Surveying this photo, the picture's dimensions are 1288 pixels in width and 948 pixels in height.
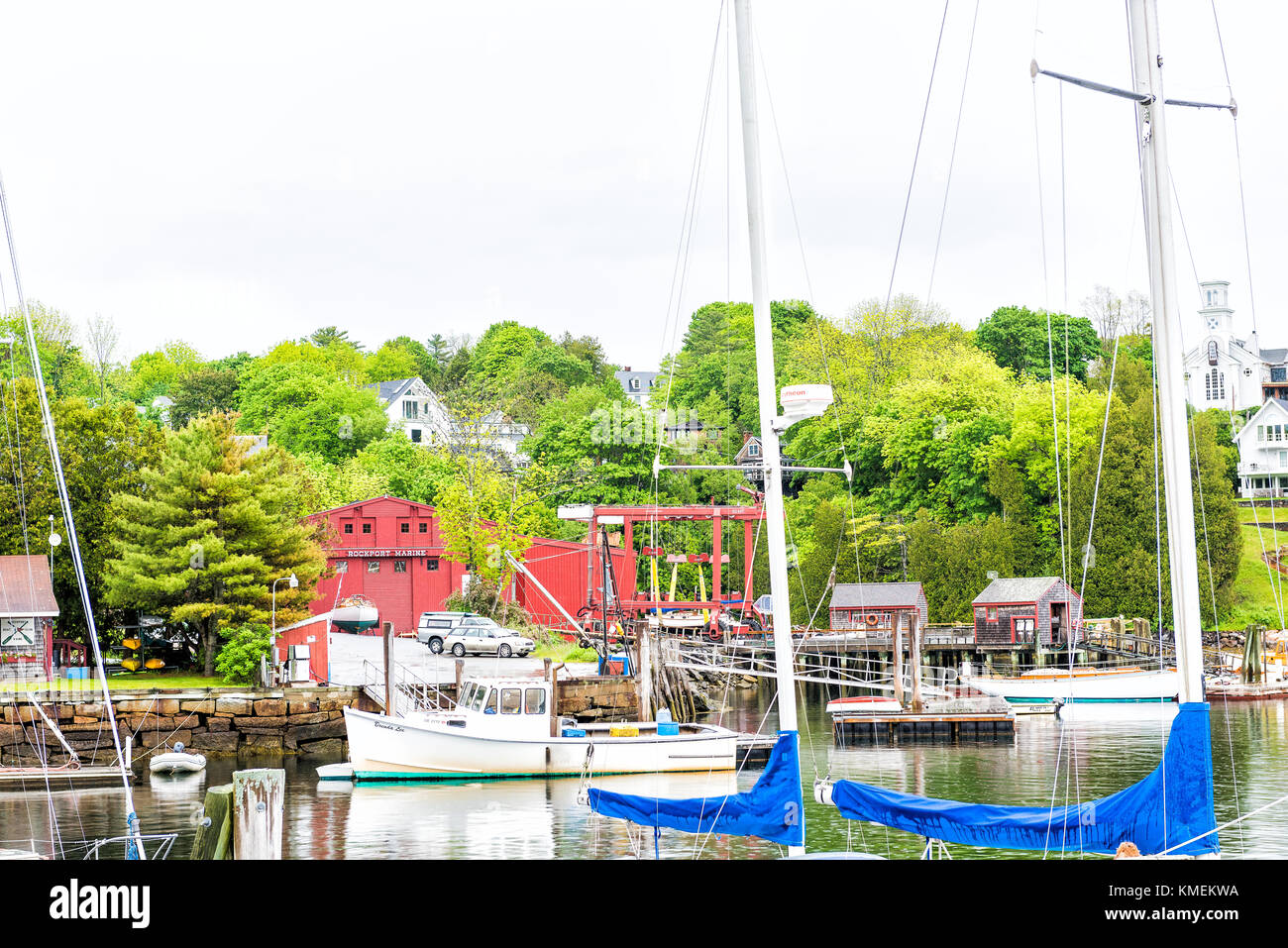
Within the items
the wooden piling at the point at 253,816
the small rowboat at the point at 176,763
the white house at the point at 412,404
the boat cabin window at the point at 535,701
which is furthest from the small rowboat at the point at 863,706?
the white house at the point at 412,404

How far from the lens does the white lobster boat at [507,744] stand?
27484 mm

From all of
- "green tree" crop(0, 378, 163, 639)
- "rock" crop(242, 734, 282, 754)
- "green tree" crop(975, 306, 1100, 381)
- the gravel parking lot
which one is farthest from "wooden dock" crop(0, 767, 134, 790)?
"green tree" crop(975, 306, 1100, 381)

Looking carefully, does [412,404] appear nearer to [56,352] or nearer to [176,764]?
[56,352]

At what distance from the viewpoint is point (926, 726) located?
34656 mm

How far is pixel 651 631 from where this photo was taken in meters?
→ 36.2

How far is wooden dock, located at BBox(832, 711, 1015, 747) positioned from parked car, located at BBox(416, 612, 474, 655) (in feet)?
45.3

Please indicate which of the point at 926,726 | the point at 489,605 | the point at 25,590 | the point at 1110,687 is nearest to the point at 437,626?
the point at 489,605

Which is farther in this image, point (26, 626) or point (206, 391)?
point (206, 391)

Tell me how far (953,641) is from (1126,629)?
21.9ft

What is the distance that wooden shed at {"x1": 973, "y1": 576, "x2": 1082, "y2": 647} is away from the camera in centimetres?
5169

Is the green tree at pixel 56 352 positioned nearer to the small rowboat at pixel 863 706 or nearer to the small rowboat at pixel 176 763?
the small rowboat at pixel 176 763

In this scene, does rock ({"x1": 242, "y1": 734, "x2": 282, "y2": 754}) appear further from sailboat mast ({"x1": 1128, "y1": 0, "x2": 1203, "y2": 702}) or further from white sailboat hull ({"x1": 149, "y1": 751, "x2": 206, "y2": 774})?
sailboat mast ({"x1": 1128, "y1": 0, "x2": 1203, "y2": 702})

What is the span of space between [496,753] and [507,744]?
1.00ft
